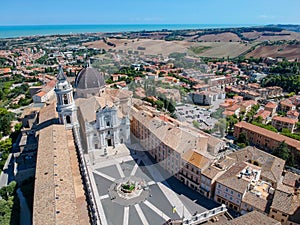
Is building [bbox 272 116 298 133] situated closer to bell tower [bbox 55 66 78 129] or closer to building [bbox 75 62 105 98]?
building [bbox 75 62 105 98]

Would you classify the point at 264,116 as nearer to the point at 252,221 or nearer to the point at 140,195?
the point at 140,195

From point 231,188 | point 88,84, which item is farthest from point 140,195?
point 88,84

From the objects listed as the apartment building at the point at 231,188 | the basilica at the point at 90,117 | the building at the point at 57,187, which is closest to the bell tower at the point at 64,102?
the basilica at the point at 90,117

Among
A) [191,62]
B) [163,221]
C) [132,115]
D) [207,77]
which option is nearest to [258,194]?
[163,221]

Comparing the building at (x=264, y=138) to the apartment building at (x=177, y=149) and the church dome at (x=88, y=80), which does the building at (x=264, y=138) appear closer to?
the apartment building at (x=177, y=149)

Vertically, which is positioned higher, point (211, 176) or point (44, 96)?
point (44, 96)

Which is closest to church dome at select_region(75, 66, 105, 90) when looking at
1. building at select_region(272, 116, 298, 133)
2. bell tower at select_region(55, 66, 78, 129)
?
bell tower at select_region(55, 66, 78, 129)
